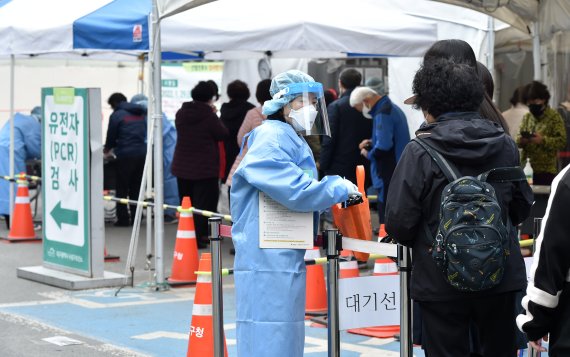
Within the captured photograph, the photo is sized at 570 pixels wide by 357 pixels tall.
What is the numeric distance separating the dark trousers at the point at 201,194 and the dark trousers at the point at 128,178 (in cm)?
253

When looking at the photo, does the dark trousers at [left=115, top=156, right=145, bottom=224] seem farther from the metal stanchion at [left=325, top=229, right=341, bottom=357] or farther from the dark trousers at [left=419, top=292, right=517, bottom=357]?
the dark trousers at [left=419, top=292, right=517, bottom=357]

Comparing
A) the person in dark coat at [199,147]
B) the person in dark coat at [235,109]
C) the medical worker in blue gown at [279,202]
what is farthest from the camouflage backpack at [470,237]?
the person in dark coat at [235,109]

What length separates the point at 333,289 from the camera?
5566 millimetres

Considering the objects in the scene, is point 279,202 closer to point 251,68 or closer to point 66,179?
point 66,179

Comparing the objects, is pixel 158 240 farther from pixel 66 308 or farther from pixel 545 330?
pixel 545 330

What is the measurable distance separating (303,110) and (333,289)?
1.01 meters

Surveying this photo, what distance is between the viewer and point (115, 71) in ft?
84.2

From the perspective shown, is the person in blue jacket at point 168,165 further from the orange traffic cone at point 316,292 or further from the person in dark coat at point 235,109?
the orange traffic cone at point 316,292

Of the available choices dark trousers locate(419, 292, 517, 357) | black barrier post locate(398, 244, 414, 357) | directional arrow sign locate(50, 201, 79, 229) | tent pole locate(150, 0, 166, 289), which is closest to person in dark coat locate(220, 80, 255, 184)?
directional arrow sign locate(50, 201, 79, 229)

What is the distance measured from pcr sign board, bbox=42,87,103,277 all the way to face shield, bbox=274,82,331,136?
492 centimetres

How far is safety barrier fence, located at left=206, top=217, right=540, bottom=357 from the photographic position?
5.30m

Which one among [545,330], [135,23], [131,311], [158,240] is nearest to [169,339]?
[131,311]

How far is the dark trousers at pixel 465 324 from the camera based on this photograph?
185 inches

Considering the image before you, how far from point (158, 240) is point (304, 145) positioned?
15.4 feet
